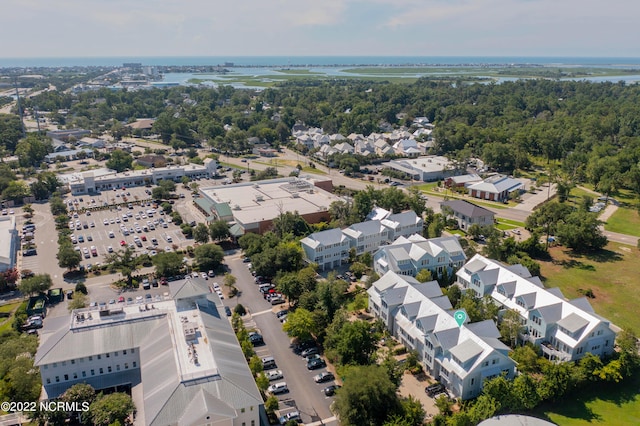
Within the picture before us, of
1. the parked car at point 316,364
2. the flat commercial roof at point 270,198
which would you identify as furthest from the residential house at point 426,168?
the parked car at point 316,364

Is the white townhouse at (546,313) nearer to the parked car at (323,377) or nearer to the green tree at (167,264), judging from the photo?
the parked car at (323,377)

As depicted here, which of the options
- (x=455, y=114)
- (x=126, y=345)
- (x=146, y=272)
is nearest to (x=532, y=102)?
(x=455, y=114)

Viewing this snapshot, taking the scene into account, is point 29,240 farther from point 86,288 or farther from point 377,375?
point 377,375

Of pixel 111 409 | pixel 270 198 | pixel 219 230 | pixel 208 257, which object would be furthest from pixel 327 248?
pixel 111 409

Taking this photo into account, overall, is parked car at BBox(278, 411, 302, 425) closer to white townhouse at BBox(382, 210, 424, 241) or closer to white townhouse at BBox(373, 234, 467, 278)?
white townhouse at BBox(373, 234, 467, 278)

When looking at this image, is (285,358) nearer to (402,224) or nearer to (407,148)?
(402,224)

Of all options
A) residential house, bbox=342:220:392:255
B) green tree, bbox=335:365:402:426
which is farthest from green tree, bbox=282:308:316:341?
residential house, bbox=342:220:392:255
